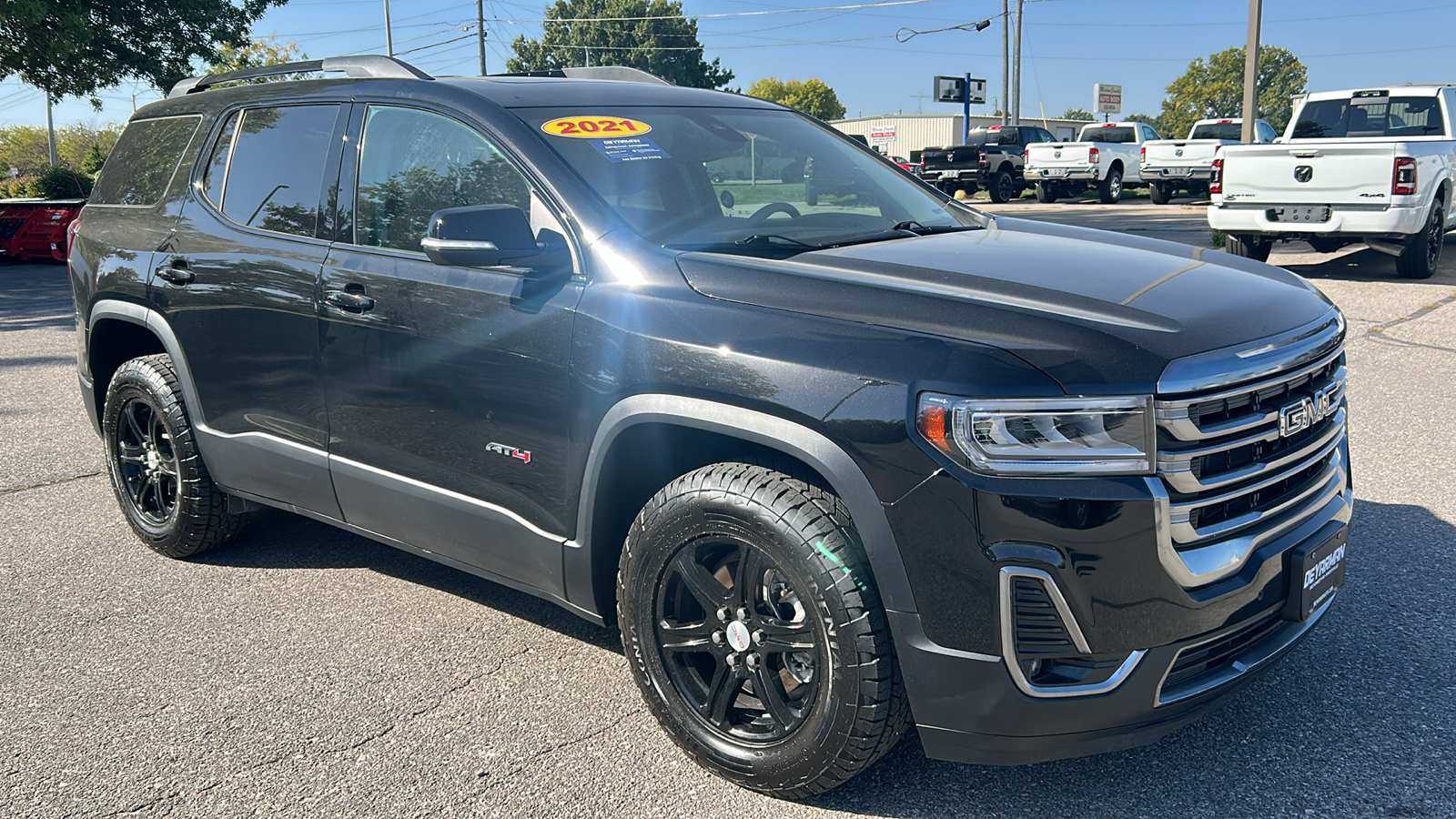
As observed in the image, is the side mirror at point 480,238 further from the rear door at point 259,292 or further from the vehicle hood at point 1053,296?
the rear door at point 259,292

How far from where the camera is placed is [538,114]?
138 inches

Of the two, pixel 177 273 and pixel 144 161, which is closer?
pixel 177 273

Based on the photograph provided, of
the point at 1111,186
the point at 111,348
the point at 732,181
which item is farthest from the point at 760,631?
the point at 1111,186

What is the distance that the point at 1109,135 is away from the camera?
28.2 m

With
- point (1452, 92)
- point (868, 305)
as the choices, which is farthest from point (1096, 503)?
point (1452, 92)

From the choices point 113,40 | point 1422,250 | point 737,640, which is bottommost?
point 1422,250

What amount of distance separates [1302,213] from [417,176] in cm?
1050

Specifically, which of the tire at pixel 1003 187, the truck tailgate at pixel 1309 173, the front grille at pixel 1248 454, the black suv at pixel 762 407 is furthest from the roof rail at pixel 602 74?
the tire at pixel 1003 187

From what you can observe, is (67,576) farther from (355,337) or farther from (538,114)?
(538,114)

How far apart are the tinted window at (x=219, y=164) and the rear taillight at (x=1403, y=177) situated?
1061 cm

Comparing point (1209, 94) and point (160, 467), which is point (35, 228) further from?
point (1209, 94)

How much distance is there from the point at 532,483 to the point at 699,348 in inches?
28.8

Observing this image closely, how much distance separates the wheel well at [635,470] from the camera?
9.82 ft

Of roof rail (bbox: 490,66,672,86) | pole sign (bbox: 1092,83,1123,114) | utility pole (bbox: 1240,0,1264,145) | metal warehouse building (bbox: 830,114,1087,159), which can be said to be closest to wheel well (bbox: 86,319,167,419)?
roof rail (bbox: 490,66,672,86)
